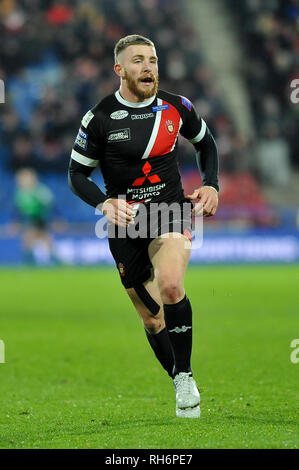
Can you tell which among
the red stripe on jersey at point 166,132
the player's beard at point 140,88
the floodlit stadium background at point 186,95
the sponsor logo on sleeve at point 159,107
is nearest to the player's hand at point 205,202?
the red stripe on jersey at point 166,132

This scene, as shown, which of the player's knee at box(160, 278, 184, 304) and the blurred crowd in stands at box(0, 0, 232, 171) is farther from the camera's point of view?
the blurred crowd in stands at box(0, 0, 232, 171)

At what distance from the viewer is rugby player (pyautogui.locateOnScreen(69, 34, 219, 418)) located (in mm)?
5492

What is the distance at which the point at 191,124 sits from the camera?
19.3 ft

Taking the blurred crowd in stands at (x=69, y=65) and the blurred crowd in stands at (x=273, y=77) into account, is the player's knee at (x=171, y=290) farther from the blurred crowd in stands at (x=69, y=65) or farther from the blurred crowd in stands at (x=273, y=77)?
the blurred crowd in stands at (x=273, y=77)

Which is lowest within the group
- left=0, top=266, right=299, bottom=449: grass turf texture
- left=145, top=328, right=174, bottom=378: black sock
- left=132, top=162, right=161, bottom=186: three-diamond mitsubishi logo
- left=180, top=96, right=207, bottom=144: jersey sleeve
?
left=0, top=266, right=299, bottom=449: grass turf texture

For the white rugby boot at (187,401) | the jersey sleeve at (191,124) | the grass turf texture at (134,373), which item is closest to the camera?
the grass turf texture at (134,373)

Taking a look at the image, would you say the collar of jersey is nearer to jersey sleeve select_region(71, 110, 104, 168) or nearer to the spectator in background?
jersey sleeve select_region(71, 110, 104, 168)

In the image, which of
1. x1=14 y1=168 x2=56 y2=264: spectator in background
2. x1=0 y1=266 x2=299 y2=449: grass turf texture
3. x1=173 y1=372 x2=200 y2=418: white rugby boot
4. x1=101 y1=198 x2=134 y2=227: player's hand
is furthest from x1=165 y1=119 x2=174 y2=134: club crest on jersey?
x1=14 y1=168 x2=56 y2=264: spectator in background

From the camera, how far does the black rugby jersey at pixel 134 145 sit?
5.59m

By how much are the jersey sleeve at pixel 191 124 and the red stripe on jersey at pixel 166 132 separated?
10 cm
